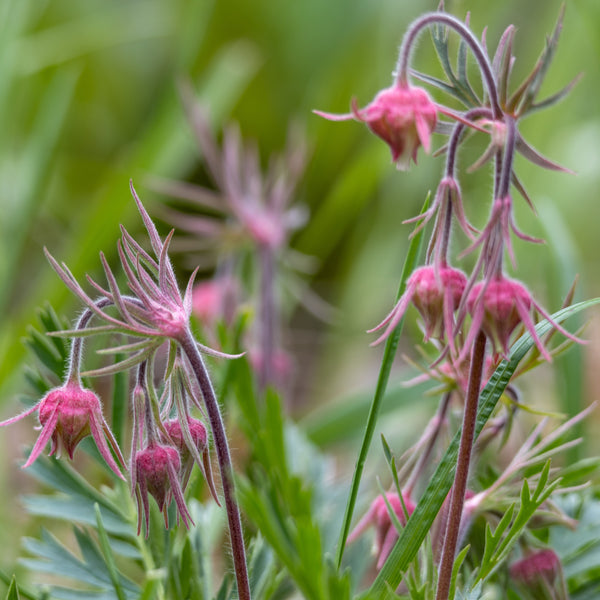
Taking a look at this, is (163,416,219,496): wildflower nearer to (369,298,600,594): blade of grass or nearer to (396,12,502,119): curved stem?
(369,298,600,594): blade of grass

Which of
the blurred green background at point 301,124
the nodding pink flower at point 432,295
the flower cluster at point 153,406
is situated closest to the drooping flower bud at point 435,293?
the nodding pink flower at point 432,295

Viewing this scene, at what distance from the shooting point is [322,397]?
75.3 inches

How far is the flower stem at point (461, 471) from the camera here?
432 millimetres

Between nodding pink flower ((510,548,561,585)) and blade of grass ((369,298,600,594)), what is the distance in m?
0.10

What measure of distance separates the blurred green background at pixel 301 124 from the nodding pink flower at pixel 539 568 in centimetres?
106

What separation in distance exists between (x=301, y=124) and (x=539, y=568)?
5.38ft

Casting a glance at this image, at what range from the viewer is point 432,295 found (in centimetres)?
45

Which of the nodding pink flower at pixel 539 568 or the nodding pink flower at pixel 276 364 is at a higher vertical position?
the nodding pink flower at pixel 539 568

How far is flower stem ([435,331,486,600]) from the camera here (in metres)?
0.43

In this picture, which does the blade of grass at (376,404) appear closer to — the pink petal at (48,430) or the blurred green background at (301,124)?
the pink petal at (48,430)

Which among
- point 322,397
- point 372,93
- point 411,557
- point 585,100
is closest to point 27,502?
point 411,557

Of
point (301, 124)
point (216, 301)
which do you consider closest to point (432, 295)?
point (216, 301)

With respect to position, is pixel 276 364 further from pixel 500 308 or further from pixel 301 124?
pixel 301 124

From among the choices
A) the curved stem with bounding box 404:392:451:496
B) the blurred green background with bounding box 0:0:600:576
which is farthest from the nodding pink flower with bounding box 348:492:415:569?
the blurred green background with bounding box 0:0:600:576
